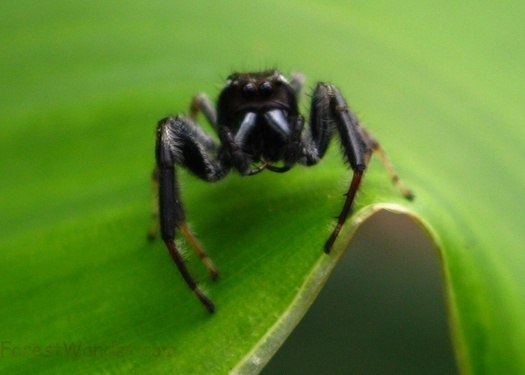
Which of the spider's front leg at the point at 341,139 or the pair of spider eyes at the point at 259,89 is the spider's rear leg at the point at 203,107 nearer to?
the pair of spider eyes at the point at 259,89

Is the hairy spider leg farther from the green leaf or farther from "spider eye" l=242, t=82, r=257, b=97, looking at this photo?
"spider eye" l=242, t=82, r=257, b=97

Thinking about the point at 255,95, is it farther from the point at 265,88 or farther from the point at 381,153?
the point at 381,153

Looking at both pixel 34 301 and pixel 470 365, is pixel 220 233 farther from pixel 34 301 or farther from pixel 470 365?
pixel 470 365

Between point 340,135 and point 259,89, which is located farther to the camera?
point 259,89

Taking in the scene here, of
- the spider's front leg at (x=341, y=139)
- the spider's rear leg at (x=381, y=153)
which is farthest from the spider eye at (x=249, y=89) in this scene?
the spider's rear leg at (x=381, y=153)

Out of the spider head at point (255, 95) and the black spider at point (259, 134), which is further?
the spider head at point (255, 95)

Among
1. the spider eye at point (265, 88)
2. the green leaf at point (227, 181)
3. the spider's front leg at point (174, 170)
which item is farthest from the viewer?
the spider eye at point (265, 88)

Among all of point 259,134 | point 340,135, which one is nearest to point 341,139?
point 340,135
